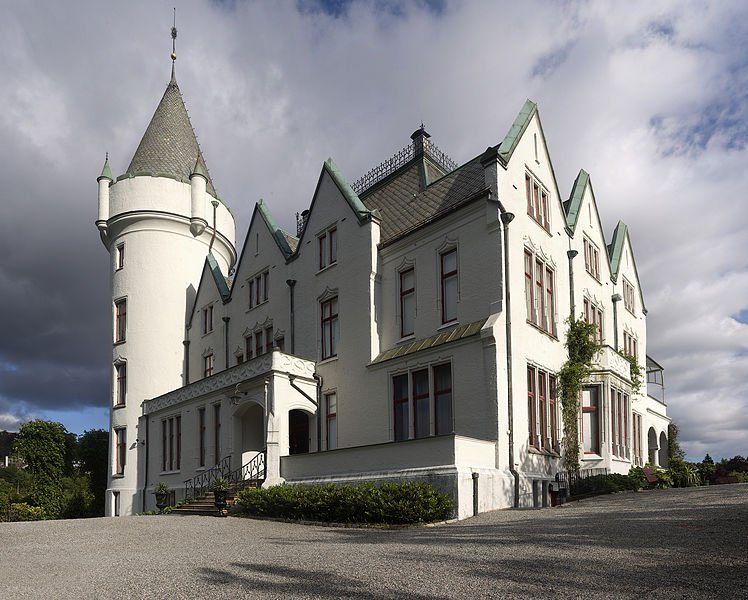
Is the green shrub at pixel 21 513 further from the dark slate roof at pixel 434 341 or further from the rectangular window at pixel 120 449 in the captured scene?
the dark slate roof at pixel 434 341

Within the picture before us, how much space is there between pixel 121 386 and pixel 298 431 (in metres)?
12.9

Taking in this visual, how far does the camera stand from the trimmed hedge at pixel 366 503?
15922 millimetres

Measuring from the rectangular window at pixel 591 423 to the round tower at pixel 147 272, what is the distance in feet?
64.8

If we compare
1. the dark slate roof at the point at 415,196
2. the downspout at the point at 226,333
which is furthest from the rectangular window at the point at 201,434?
the dark slate roof at the point at 415,196

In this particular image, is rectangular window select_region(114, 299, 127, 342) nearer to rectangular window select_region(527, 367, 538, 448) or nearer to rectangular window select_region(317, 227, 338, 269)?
rectangular window select_region(317, 227, 338, 269)

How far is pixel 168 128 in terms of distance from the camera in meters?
37.8

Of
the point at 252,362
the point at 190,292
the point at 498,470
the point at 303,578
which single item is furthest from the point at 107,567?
the point at 190,292

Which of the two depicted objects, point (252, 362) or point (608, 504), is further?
point (252, 362)

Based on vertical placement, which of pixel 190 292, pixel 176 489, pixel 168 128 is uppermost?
pixel 168 128

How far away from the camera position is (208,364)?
33.3m

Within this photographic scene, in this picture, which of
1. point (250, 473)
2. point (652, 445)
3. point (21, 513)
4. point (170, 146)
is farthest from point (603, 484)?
point (170, 146)

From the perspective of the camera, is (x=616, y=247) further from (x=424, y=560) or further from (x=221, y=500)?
(x=424, y=560)

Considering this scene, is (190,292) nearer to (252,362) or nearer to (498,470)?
(252,362)

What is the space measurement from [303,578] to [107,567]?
373cm
